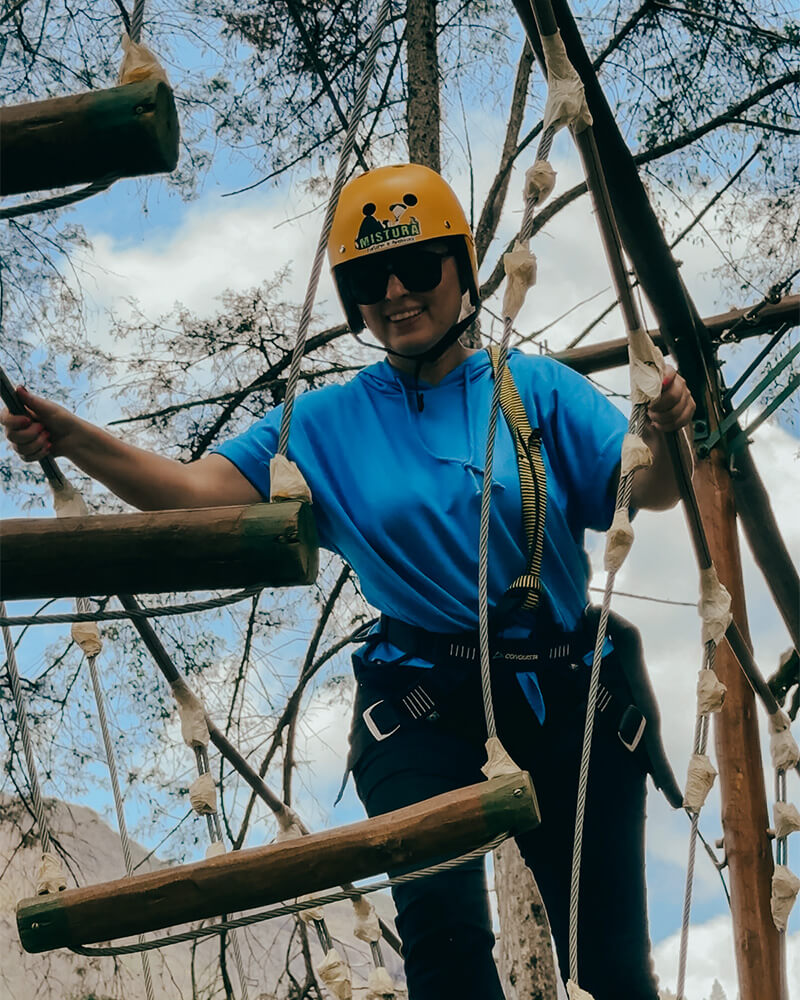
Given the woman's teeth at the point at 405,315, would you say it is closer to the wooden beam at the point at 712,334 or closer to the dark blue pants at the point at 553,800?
the dark blue pants at the point at 553,800

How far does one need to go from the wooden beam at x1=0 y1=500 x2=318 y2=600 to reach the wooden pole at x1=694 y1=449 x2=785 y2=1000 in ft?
8.99

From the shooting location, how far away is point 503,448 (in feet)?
5.92

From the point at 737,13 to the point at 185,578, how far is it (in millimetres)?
4526

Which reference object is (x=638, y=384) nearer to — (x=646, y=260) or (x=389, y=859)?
(x=389, y=859)

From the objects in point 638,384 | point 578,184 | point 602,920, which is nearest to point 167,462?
point 638,384

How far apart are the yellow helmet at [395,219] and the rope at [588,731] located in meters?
0.43

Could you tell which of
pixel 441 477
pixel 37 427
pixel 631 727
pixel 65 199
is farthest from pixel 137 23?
pixel 631 727

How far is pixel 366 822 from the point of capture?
4.60 ft

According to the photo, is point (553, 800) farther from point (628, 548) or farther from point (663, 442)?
point (663, 442)

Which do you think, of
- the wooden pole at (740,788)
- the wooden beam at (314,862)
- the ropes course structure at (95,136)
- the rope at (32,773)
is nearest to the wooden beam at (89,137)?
the ropes course structure at (95,136)

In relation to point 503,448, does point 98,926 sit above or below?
below

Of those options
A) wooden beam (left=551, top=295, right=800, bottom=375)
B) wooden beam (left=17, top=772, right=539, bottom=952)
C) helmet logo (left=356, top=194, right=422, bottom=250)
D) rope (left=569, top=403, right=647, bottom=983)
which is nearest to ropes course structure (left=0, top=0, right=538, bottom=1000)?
wooden beam (left=17, top=772, right=539, bottom=952)

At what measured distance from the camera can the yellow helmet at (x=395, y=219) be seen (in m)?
1.94

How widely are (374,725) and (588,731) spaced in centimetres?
31
